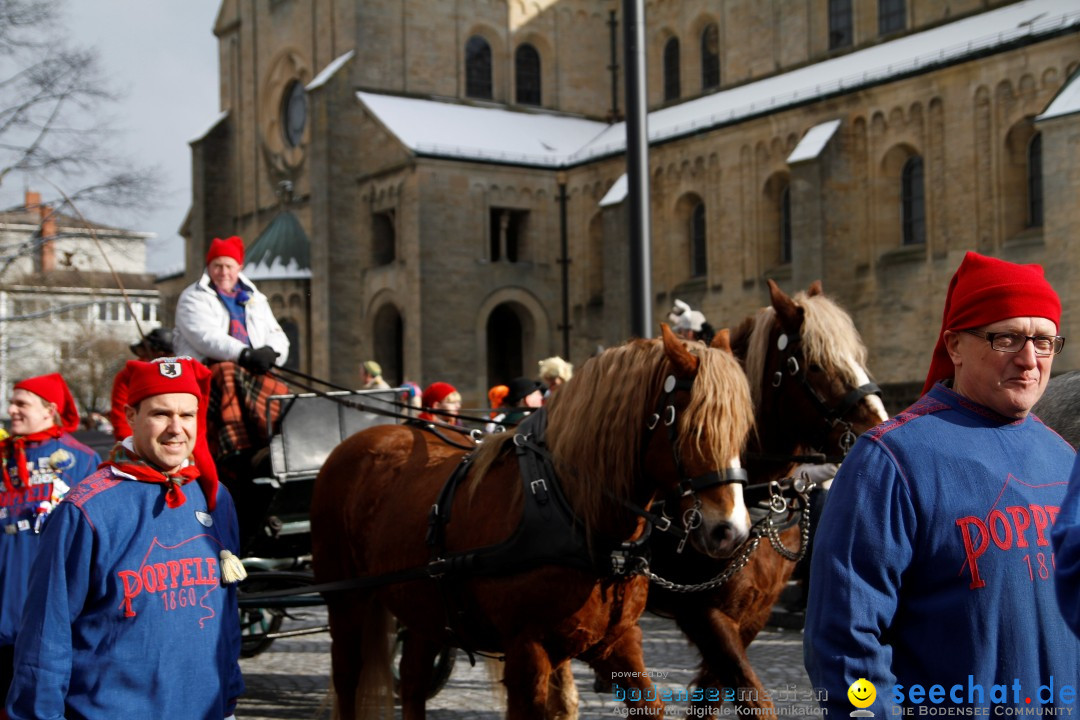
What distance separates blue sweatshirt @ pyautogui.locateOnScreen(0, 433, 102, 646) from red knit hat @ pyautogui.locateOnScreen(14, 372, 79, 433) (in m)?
0.10

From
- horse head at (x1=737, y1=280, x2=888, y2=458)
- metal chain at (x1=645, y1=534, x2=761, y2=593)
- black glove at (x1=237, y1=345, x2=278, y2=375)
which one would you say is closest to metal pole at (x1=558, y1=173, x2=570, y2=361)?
black glove at (x1=237, y1=345, x2=278, y2=375)

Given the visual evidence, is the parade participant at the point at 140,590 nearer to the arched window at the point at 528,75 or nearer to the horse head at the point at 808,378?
the horse head at the point at 808,378

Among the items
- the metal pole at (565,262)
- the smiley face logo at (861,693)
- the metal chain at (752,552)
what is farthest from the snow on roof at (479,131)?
the smiley face logo at (861,693)

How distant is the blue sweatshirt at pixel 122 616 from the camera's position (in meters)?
3.27

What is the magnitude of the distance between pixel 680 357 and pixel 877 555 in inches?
74.7

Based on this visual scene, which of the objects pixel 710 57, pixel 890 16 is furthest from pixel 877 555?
pixel 710 57

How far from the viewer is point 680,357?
4438 millimetres

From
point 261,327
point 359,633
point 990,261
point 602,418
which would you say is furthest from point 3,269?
point 990,261

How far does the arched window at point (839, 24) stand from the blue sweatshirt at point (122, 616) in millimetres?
30333

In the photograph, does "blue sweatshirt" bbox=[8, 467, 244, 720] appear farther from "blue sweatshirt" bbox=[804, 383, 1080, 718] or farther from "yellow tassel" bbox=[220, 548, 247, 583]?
"blue sweatshirt" bbox=[804, 383, 1080, 718]

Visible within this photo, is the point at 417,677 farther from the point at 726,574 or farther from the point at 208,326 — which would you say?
the point at 208,326

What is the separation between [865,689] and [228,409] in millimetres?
5181

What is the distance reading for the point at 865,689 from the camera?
2512 mm

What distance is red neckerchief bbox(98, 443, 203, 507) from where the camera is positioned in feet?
11.7
